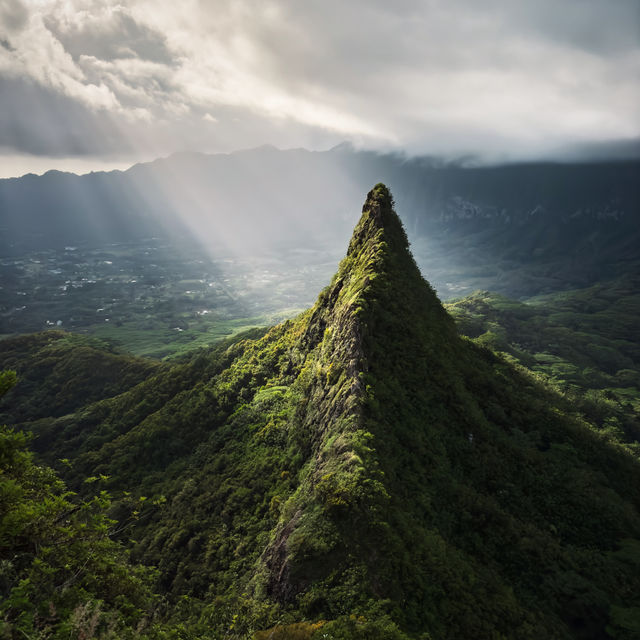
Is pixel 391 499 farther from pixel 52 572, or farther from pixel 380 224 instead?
pixel 380 224

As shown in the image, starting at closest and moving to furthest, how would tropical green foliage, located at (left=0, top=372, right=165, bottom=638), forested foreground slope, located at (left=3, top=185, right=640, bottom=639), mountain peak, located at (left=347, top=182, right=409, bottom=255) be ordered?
tropical green foliage, located at (left=0, top=372, right=165, bottom=638), forested foreground slope, located at (left=3, top=185, right=640, bottom=639), mountain peak, located at (left=347, top=182, right=409, bottom=255)

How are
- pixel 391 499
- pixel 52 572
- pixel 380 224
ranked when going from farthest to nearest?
pixel 380 224 → pixel 391 499 → pixel 52 572

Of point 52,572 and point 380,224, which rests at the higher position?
point 380,224

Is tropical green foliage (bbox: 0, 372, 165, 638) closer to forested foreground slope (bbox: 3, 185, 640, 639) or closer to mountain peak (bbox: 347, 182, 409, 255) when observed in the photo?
forested foreground slope (bbox: 3, 185, 640, 639)

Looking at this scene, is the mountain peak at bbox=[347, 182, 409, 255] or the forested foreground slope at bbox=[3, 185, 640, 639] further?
the mountain peak at bbox=[347, 182, 409, 255]

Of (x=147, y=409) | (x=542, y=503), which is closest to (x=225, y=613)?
(x=542, y=503)

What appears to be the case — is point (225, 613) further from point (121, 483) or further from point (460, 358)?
point (121, 483)

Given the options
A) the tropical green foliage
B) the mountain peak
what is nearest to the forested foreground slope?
the mountain peak

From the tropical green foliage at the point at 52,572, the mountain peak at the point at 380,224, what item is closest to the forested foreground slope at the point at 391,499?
the mountain peak at the point at 380,224

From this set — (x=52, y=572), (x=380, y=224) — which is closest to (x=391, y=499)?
(x=52, y=572)
